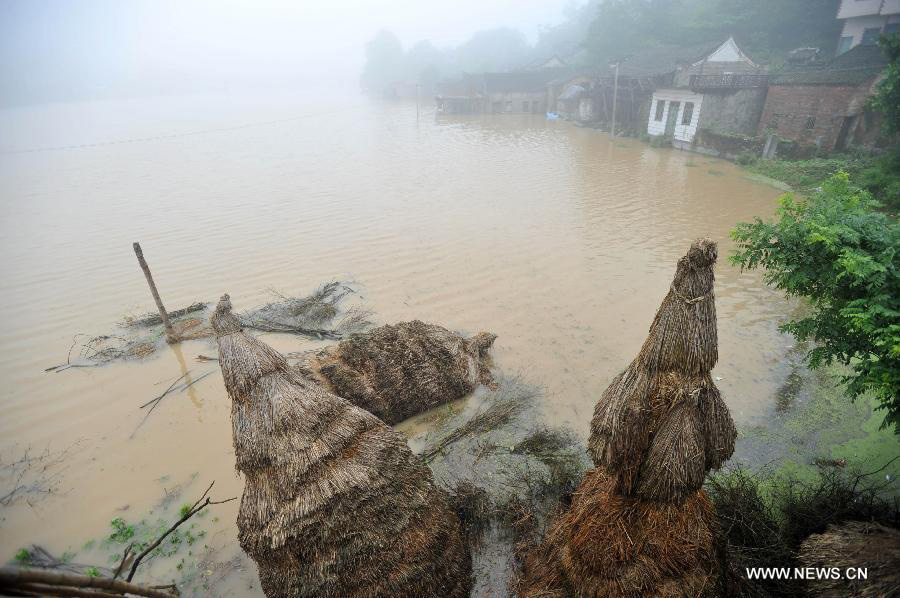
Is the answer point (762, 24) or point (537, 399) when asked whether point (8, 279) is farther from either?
point (762, 24)

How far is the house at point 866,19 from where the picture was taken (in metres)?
25.5

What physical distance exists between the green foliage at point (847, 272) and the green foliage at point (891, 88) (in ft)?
40.5

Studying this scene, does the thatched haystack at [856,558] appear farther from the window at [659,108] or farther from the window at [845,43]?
the window at [845,43]

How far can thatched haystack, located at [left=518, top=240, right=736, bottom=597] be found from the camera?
3.35 metres

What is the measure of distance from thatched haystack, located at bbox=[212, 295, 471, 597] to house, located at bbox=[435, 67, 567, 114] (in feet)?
160

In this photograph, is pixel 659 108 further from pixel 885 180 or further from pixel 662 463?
pixel 662 463

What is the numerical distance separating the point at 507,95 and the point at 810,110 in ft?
105

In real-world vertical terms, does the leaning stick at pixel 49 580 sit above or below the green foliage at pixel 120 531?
above

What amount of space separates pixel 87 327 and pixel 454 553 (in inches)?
434

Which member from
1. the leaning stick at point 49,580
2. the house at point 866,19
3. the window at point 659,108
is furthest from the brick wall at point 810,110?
the leaning stick at point 49,580

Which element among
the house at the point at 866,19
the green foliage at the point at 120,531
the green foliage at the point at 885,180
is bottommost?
the green foliage at the point at 120,531

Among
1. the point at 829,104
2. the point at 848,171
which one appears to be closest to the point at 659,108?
the point at 829,104

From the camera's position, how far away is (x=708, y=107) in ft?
81.4

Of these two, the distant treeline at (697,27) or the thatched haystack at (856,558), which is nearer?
the thatched haystack at (856,558)
